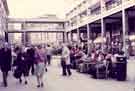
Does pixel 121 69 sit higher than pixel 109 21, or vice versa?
pixel 109 21

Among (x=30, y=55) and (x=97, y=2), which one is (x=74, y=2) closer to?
(x=97, y=2)

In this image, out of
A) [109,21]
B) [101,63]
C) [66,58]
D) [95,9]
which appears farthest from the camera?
[95,9]

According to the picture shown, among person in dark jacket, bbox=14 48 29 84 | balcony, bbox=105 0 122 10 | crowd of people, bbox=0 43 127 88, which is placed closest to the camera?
crowd of people, bbox=0 43 127 88

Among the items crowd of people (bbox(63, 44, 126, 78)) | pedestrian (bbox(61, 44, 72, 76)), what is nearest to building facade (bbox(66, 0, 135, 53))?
crowd of people (bbox(63, 44, 126, 78))

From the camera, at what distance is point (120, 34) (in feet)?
170

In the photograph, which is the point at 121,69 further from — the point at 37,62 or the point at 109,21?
the point at 109,21

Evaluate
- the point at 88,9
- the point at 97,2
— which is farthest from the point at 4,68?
the point at 88,9

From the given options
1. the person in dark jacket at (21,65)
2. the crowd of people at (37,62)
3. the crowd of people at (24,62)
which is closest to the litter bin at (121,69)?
the crowd of people at (37,62)

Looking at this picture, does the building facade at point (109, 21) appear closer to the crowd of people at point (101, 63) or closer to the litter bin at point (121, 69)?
the crowd of people at point (101, 63)

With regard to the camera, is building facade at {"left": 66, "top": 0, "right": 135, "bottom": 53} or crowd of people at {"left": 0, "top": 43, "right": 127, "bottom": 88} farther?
building facade at {"left": 66, "top": 0, "right": 135, "bottom": 53}

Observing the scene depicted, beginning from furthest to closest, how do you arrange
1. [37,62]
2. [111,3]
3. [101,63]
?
[111,3] → [101,63] → [37,62]

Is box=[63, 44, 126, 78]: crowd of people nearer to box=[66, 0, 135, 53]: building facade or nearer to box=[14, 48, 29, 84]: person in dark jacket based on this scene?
box=[14, 48, 29, 84]: person in dark jacket

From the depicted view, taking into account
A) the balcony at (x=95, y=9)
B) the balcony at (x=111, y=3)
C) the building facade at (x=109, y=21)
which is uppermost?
the balcony at (x=95, y=9)

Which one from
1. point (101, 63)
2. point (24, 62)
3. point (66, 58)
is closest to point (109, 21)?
point (66, 58)
